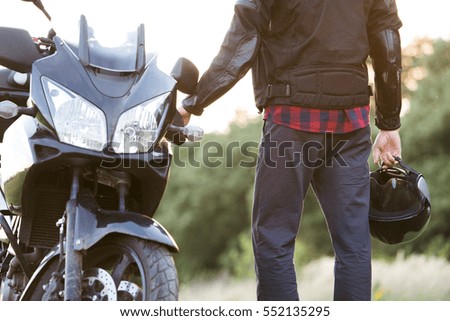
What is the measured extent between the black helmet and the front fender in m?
0.93

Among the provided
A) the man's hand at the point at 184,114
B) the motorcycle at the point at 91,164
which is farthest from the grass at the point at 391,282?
the motorcycle at the point at 91,164

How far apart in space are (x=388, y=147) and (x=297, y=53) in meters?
0.63

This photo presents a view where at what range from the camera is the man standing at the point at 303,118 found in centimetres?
283

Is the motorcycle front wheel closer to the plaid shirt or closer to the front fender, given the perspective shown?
the front fender

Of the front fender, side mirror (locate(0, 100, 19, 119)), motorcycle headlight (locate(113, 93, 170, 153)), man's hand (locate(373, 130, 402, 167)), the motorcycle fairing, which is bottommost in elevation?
the front fender

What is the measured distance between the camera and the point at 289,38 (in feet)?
9.34

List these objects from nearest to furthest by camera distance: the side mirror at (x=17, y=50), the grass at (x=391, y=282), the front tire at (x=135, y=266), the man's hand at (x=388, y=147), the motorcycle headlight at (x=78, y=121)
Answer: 1. the front tire at (x=135, y=266)
2. the motorcycle headlight at (x=78, y=121)
3. the side mirror at (x=17, y=50)
4. the man's hand at (x=388, y=147)
5. the grass at (x=391, y=282)

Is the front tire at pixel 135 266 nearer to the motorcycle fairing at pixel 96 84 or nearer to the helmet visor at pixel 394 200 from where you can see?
the motorcycle fairing at pixel 96 84

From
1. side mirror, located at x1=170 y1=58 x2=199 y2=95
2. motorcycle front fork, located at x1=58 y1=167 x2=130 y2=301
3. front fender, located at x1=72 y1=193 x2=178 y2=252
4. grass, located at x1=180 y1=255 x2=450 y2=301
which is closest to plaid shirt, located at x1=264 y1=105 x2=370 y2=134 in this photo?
side mirror, located at x1=170 y1=58 x2=199 y2=95

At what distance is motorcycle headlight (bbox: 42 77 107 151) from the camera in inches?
103

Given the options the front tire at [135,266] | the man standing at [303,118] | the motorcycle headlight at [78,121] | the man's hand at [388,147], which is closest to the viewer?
the front tire at [135,266]

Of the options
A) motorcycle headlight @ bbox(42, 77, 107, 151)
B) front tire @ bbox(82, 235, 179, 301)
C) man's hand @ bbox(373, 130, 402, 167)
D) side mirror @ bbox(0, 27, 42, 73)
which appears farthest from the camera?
man's hand @ bbox(373, 130, 402, 167)

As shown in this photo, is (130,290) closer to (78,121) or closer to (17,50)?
(78,121)
